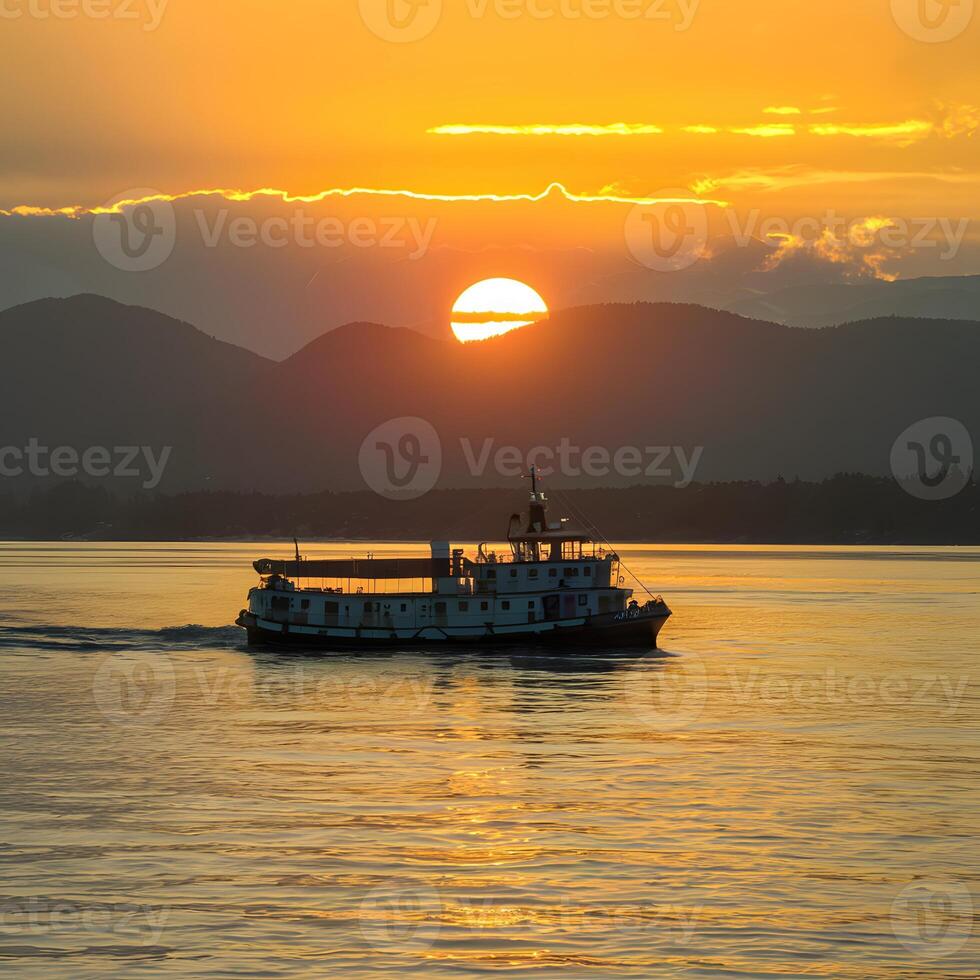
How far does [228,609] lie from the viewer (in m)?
153

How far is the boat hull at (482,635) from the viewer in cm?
10262

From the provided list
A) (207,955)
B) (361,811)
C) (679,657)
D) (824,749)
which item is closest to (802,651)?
(679,657)

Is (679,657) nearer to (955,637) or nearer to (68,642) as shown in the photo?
(955,637)
